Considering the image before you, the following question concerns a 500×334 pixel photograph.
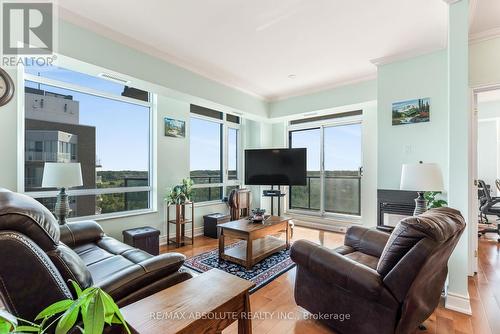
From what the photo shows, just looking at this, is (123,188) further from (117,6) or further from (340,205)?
(340,205)

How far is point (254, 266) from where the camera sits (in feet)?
9.61

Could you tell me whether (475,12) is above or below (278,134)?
above

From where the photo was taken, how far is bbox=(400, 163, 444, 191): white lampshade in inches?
85.7

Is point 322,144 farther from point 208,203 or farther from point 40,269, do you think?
point 40,269

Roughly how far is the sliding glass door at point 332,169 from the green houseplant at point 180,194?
2622mm

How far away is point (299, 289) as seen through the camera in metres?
1.93

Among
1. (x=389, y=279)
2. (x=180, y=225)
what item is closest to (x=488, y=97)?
(x=389, y=279)

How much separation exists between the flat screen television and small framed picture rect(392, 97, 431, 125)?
145cm

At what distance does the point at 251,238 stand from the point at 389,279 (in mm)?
1642

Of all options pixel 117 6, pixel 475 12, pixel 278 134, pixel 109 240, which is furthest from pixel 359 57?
pixel 109 240

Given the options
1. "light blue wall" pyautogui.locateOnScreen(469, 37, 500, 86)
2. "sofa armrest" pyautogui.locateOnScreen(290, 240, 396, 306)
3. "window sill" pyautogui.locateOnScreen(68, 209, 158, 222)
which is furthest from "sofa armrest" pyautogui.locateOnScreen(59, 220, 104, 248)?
"light blue wall" pyautogui.locateOnScreen(469, 37, 500, 86)

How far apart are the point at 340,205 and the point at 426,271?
3.52 m

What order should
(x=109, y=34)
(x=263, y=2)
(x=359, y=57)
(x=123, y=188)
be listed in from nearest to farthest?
(x=263, y=2)
(x=109, y=34)
(x=359, y=57)
(x=123, y=188)

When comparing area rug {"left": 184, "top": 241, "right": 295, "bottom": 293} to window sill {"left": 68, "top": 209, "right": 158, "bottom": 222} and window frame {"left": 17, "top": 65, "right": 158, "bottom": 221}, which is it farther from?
window frame {"left": 17, "top": 65, "right": 158, "bottom": 221}
